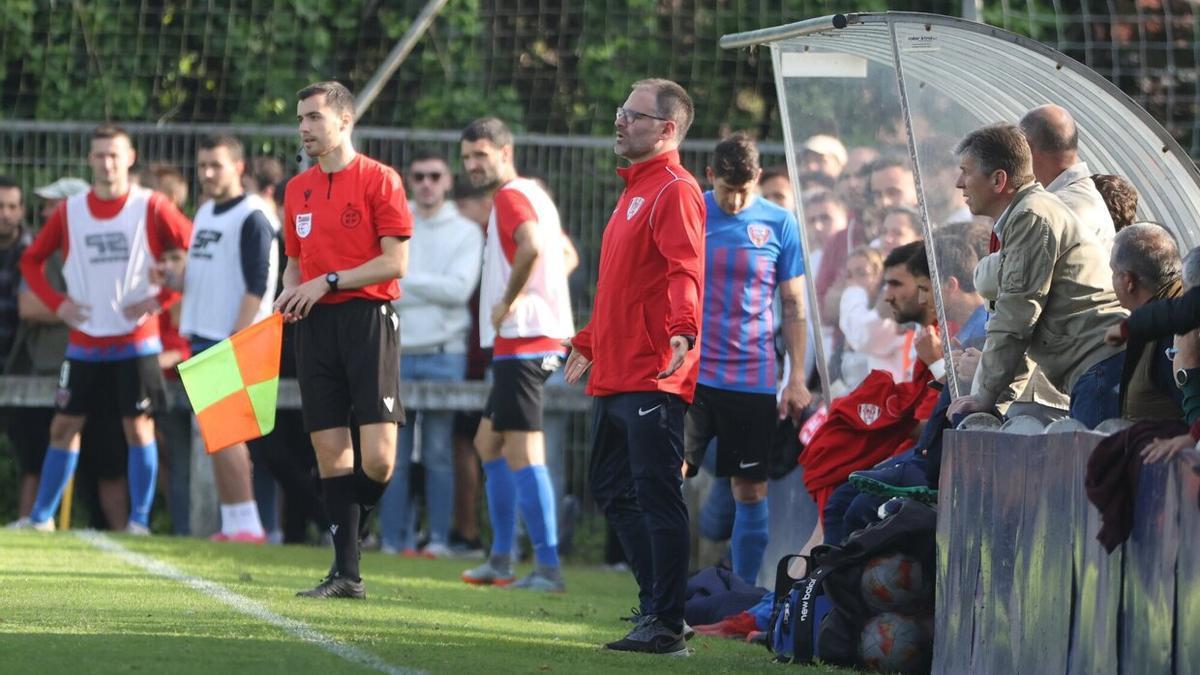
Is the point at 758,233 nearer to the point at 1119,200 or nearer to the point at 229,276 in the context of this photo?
the point at 1119,200

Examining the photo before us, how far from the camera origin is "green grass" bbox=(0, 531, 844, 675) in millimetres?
6773

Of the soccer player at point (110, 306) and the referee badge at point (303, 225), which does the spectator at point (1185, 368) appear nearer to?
the referee badge at point (303, 225)

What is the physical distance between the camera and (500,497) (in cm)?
1130

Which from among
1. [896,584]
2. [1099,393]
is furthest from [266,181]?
[1099,393]

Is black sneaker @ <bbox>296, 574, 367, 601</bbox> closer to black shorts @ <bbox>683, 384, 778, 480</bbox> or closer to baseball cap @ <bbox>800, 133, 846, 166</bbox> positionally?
black shorts @ <bbox>683, 384, 778, 480</bbox>

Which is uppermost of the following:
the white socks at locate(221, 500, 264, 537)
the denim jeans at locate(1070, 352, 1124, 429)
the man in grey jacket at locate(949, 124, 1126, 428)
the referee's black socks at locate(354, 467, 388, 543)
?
the man in grey jacket at locate(949, 124, 1126, 428)

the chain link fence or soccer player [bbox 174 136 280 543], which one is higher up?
the chain link fence

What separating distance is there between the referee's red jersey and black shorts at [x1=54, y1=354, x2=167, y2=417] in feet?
15.1

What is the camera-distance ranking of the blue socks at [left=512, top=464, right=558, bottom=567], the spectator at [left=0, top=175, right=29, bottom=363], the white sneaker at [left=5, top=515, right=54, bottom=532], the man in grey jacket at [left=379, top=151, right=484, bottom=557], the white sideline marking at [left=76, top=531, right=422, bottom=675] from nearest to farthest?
1. the white sideline marking at [left=76, top=531, right=422, bottom=675]
2. the blue socks at [left=512, top=464, right=558, bottom=567]
3. the white sneaker at [left=5, top=515, right=54, bottom=532]
4. the man in grey jacket at [left=379, top=151, right=484, bottom=557]
5. the spectator at [left=0, top=175, right=29, bottom=363]

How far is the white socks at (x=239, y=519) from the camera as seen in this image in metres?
13.3

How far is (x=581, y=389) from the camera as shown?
14656mm

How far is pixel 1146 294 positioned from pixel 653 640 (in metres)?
2.23

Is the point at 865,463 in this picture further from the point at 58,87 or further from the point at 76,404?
the point at 58,87

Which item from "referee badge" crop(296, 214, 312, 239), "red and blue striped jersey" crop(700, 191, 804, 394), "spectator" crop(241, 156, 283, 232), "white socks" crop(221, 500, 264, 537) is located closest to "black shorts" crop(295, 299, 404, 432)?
"referee badge" crop(296, 214, 312, 239)
